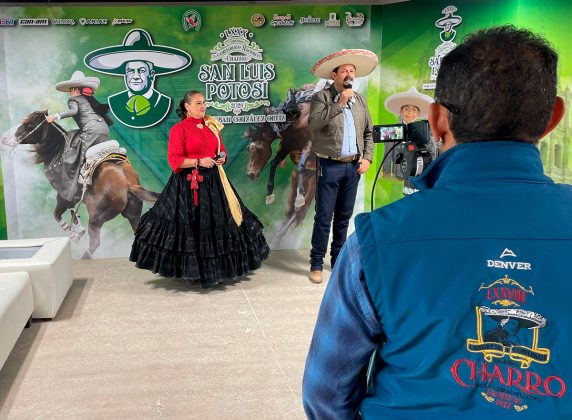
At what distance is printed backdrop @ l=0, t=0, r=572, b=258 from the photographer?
5.18 meters

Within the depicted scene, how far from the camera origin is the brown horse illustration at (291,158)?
18.2 feet

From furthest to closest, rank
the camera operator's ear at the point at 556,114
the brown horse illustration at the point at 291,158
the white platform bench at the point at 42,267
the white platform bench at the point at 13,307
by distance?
the brown horse illustration at the point at 291,158 < the white platform bench at the point at 42,267 < the white platform bench at the point at 13,307 < the camera operator's ear at the point at 556,114

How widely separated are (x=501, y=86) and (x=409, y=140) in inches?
50.4

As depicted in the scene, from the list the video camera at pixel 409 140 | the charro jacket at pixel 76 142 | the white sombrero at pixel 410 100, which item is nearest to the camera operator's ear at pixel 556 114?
the video camera at pixel 409 140

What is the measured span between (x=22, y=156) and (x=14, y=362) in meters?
2.31

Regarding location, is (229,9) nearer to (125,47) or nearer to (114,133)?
(125,47)

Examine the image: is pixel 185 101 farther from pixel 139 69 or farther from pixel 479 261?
pixel 479 261

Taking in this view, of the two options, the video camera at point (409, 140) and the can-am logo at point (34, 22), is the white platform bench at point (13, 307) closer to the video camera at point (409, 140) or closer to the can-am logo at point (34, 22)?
the video camera at point (409, 140)

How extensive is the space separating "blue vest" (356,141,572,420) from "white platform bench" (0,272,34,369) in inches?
108

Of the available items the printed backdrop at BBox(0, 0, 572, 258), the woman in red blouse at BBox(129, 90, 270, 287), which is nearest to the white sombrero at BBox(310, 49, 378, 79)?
the printed backdrop at BBox(0, 0, 572, 258)

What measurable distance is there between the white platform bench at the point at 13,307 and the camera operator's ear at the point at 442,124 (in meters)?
2.80

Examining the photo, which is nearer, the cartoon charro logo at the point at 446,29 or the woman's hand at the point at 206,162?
the woman's hand at the point at 206,162

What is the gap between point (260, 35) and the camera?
5.41 m

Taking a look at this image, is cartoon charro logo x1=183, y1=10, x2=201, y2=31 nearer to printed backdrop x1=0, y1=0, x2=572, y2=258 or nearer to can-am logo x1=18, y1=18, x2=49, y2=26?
printed backdrop x1=0, y1=0, x2=572, y2=258
